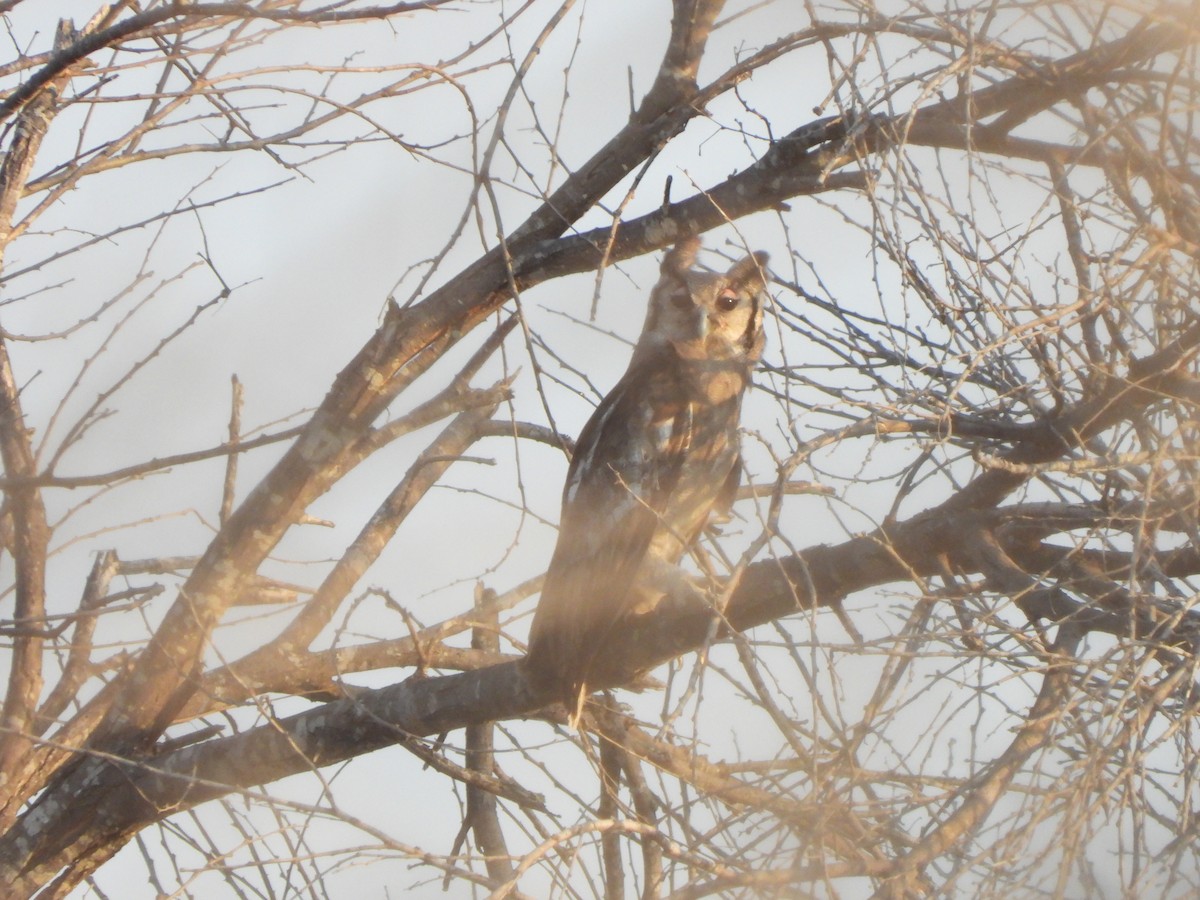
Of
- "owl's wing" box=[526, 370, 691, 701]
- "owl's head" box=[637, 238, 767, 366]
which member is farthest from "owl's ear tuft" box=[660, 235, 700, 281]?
"owl's wing" box=[526, 370, 691, 701]

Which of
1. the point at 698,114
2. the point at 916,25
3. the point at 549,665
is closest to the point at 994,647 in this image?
the point at 549,665

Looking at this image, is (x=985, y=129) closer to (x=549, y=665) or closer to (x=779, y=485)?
(x=779, y=485)

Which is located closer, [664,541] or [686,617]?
[686,617]

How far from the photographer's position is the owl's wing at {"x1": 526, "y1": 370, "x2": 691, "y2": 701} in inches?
156

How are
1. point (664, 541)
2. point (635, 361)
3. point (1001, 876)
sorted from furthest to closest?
point (635, 361) < point (664, 541) < point (1001, 876)

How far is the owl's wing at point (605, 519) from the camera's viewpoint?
3965 mm

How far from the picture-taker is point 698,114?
4.18 m

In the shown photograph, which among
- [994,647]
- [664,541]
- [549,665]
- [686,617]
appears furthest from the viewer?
[664,541]

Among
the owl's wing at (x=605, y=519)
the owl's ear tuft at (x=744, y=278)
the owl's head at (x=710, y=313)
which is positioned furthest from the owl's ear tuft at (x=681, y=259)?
the owl's wing at (x=605, y=519)

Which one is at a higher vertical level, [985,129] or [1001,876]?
[985,129]

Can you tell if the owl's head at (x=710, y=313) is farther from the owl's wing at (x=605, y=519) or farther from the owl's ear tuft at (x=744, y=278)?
the owl's wing at (x=605, y=519)

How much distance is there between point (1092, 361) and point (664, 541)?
5.35ft

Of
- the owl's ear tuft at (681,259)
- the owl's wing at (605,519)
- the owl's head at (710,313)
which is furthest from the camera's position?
the owl's ear tuft at (681,259)

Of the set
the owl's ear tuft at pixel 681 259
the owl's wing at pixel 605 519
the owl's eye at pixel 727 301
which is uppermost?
the owl's ear tuft at pixel 681 259
